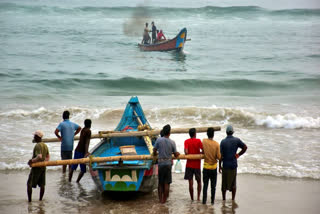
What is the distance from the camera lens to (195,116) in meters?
15.1

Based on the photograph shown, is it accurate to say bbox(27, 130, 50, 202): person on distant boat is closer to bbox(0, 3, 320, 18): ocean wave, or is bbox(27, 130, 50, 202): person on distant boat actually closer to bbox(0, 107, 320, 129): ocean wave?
bbox(0, 107, 320, 129): ocean wave

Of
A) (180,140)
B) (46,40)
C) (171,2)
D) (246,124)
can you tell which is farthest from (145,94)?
(171,2)

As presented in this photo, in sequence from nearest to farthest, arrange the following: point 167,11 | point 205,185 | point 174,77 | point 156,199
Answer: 1. point 205,185
2. point 156,199
3. point 174,77
4. point 167,11

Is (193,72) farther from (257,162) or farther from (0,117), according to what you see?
(257,162)

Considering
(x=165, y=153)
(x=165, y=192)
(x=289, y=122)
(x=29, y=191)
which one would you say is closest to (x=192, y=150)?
(x=165, y=153)

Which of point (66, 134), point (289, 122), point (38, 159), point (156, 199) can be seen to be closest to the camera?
point (38, 159)

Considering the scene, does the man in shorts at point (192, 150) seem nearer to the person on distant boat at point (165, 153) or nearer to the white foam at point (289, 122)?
the person on distant boat at point (165, 153)

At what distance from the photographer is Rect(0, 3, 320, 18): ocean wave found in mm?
50688

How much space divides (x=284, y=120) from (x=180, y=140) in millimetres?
4280

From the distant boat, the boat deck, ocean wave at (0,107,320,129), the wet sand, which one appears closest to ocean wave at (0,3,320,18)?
the distant boat

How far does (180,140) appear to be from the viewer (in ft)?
36.7

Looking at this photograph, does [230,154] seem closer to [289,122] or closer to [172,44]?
[289,122]

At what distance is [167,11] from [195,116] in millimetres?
39016

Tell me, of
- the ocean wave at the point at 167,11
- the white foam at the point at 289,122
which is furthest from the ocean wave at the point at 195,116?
the ocean wave at the point at 167,11
